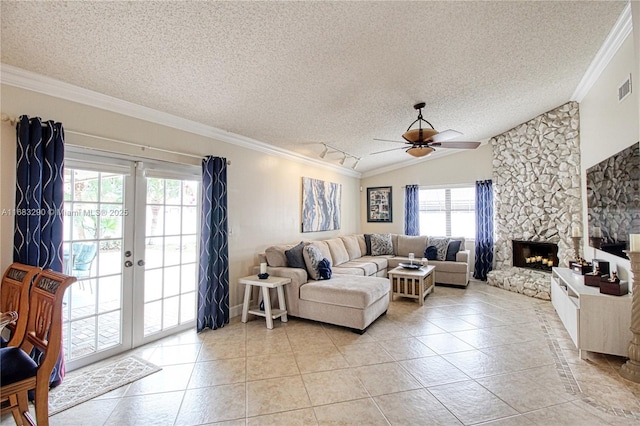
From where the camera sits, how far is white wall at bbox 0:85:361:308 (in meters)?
2.31

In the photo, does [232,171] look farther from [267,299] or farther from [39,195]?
[39,195]

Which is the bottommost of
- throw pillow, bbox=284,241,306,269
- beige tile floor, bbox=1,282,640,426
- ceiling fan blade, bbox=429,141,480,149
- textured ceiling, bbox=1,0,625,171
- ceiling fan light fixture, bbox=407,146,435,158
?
beige tile floor, bbox=1,282,640,426

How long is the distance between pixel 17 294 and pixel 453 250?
6332 millimetres

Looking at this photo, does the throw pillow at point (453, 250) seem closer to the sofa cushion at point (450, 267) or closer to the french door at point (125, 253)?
the sofa cushion at point (450, 267)

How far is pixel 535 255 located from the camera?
5812 mm

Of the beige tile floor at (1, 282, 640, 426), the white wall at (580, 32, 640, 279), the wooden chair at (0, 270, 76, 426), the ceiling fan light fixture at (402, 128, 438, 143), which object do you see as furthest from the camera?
the ceiling fan light fixture at (402, 128, 438, 143)

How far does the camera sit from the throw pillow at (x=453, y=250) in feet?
20.1

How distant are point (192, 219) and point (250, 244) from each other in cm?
98

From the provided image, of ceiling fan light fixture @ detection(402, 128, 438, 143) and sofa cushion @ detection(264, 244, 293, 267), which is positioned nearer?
ceiling fan light fixture @ detection(402, 128, 438, 143)

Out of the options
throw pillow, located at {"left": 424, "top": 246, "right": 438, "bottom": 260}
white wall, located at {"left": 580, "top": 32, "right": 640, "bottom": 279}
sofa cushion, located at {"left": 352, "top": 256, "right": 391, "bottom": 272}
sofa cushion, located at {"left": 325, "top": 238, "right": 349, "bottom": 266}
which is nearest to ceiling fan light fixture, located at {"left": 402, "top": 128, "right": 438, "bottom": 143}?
white wall, located at {"left": 580, "top": 32, "right": 640, "bottom": 279}

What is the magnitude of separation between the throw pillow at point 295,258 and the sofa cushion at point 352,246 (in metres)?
2.07

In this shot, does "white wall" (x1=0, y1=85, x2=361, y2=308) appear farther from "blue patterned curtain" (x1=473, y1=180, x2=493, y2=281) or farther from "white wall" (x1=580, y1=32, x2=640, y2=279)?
"white wall" (x1=580, y1=32, x2=640, y2=279)

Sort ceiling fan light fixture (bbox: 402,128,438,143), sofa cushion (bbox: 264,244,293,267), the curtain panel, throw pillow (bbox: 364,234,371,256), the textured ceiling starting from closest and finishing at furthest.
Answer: the textured ceiling < the curtain panel < ceiling fan light fixture (bbox: 402,128,438,143) < sofa cushion (bbox: 264,244,293,267) < throw pillow (bbox: 364,234,371,256)

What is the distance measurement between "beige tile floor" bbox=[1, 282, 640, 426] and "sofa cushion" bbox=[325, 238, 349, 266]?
185 centimetres
